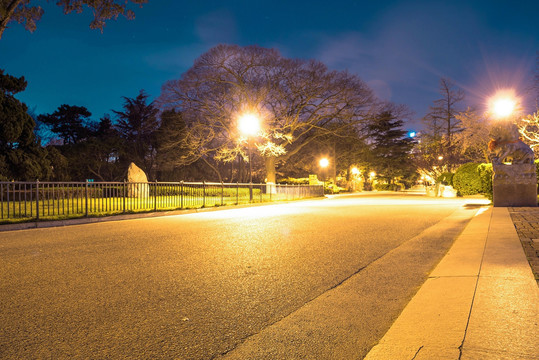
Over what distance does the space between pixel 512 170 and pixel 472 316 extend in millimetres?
13361

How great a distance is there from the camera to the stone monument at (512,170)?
539 inches

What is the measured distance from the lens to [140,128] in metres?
50.0

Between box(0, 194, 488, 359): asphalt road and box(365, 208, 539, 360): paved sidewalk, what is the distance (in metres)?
0.25

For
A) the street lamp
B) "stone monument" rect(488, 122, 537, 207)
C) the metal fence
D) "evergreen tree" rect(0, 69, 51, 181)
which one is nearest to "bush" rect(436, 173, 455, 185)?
the street lamp

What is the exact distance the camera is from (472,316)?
315cm

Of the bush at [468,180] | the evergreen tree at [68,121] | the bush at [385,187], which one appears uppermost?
the evergreen tree at [68,121]

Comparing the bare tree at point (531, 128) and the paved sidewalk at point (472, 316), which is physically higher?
the bare tree at point (531, 128)

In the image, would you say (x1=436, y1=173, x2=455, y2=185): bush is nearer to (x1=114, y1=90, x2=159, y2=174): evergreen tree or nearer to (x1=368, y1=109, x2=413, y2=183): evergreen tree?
(x1=368, y1=109, x2=413, y2=183): evergreen tree

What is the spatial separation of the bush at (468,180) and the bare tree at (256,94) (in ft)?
28.8

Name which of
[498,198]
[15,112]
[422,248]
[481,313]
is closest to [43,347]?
[481,313]

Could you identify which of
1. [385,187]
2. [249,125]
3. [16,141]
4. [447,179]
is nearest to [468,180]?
[447,179]

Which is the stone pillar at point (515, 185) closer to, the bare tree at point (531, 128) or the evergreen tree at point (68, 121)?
the bare tree at point (531, 128)

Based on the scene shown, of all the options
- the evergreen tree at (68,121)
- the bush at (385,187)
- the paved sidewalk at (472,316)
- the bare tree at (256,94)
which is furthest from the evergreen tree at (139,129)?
the paved sidewalk at (472,316)

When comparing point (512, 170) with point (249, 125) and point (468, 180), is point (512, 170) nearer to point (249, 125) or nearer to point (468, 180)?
point (468, 180)
